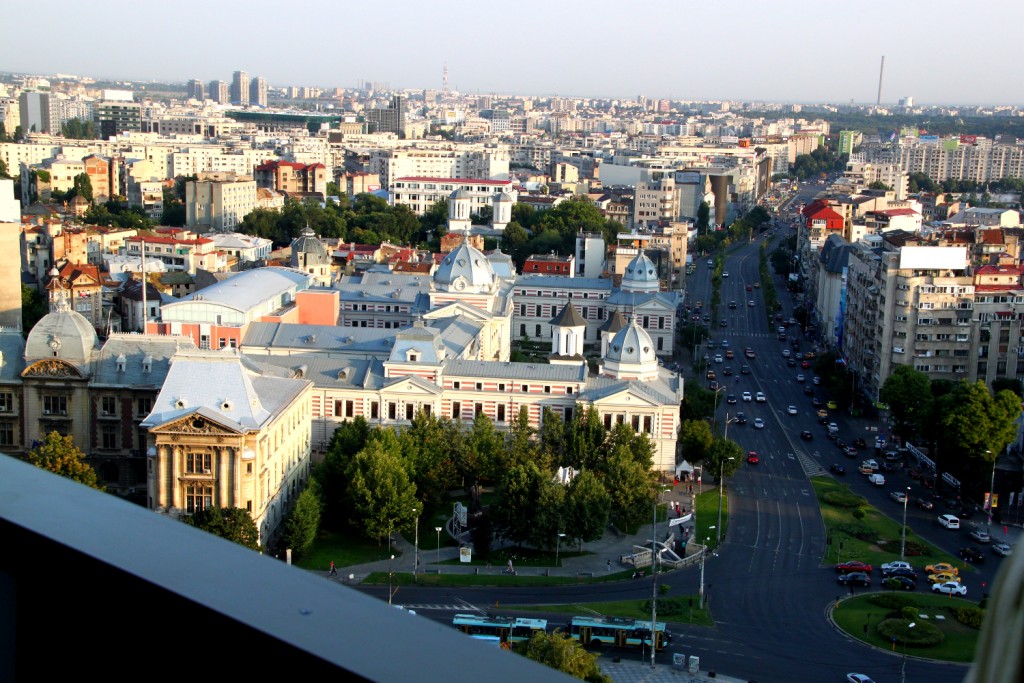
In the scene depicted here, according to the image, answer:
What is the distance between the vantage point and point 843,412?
35.8 meters

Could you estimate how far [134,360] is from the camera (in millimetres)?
25094

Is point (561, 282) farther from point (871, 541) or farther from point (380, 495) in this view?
point (380, 495)

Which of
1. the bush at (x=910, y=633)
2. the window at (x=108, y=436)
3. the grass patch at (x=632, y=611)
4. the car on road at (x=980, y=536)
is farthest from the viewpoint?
the window at (x=108, y=436)

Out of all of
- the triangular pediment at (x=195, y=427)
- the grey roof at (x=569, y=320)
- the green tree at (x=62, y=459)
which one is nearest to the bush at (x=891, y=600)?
the triangular pediment at (x=195, y=427)

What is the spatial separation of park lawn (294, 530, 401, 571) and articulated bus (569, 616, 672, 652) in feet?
16.5

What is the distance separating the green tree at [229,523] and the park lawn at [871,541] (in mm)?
10811

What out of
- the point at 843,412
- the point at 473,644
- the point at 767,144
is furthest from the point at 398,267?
the point at 767,144

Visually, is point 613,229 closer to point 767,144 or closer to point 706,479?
point 706,479

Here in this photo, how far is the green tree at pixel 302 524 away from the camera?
850 inches

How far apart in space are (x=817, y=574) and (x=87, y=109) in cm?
11406

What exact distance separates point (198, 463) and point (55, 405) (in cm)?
520

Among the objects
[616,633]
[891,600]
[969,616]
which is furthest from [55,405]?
[969,616]

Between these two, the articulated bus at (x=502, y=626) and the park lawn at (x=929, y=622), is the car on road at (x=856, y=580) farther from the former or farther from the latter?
the articulated bus at (x=502, y=626)

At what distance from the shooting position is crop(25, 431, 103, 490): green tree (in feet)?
69.8
